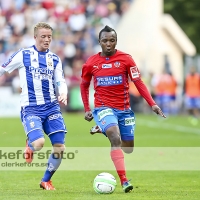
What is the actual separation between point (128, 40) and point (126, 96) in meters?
27.4

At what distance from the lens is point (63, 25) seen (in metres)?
33.0

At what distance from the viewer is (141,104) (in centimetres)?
3203

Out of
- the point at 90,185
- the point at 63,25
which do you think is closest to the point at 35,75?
the point at 90,185

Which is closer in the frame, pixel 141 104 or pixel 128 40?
pixel 141 104

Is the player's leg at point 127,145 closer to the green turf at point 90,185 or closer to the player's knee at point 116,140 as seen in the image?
the green turf at point 90,185

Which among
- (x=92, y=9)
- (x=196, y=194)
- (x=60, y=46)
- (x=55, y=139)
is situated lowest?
(x=196, y=194)

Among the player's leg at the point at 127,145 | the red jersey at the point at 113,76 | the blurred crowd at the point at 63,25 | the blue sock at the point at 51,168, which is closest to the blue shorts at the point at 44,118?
the blue sock at the point at 51,168

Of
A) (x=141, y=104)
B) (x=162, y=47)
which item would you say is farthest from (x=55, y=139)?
(x=162, y=47)

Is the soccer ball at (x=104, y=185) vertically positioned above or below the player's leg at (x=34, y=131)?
below

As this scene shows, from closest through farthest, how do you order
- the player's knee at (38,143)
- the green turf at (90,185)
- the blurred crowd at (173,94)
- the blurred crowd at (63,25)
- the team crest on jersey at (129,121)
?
the green turf at (90,185), the player's knee at (38,143), the team crest on jersey at (129,121), the blurred crowd at (173,94), the blurred crowd at (63,25)

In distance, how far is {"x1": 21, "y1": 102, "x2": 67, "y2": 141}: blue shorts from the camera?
883cm

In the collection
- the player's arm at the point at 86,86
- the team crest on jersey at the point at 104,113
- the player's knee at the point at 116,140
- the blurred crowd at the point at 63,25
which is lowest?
the player's knee at the point at 116,140

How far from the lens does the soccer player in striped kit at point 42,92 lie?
29.2ft

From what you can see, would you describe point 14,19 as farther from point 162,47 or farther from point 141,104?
point 162,47
